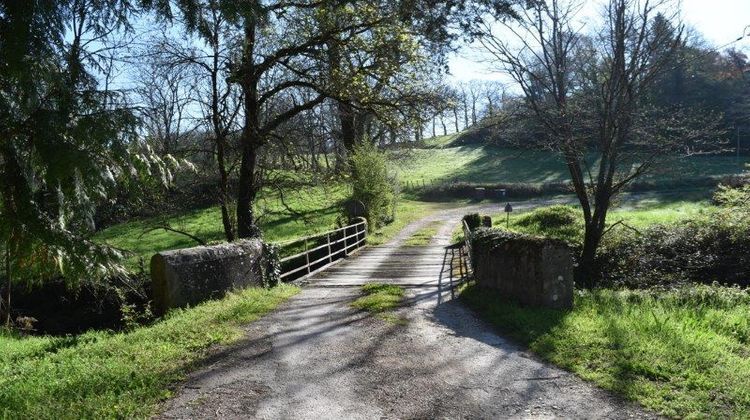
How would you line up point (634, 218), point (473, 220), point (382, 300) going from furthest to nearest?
1. point (634, 218)
2. point (473, 220)
3. point (382, 300)

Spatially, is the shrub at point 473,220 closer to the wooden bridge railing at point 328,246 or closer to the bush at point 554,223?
the bush at point 554,223

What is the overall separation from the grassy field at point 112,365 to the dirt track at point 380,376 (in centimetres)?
32

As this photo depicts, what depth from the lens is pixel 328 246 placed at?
56.4ft

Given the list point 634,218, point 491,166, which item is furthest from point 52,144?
point 491,166

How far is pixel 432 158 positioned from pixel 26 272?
235 feet

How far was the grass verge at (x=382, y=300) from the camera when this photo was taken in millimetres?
8695

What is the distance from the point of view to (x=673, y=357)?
19.1ft

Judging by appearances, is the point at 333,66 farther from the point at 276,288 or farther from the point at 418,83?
the point at 276,288

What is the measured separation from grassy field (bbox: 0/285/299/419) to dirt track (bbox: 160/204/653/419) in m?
0.32

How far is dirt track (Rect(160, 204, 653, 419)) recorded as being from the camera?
484cm

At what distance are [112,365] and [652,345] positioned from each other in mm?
5787

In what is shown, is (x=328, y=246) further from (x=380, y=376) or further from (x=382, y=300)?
(x=380, y=376)

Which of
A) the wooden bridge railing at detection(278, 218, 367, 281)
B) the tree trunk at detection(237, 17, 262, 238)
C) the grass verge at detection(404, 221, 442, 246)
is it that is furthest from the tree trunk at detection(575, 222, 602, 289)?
the tree trunk at detection(237, 17, 262, 238)

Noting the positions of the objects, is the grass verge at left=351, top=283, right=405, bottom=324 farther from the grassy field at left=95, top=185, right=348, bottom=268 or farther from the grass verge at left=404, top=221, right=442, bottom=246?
the grass verge at left=404, top=221, right=442, bottom=246
